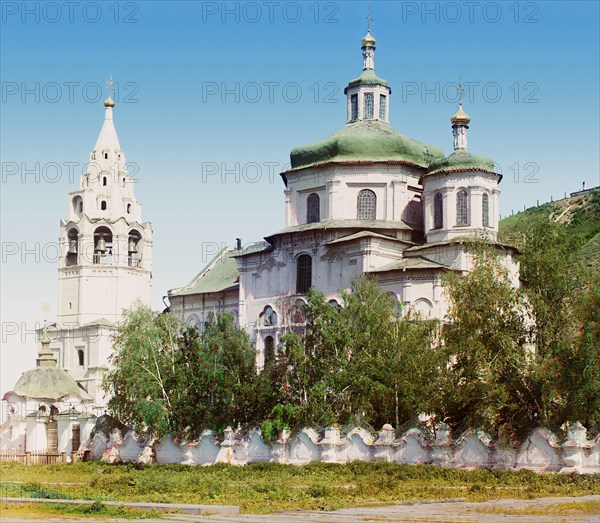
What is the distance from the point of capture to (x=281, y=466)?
30109mm

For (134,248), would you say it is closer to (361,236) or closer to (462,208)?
(361,236)

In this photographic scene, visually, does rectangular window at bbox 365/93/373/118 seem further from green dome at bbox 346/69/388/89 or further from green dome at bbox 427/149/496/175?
green dome at bbox 427/149/496/175

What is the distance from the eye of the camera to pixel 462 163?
43.9m

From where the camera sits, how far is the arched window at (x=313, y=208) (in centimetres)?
4706

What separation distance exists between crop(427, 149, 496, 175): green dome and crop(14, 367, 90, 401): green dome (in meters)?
17.4

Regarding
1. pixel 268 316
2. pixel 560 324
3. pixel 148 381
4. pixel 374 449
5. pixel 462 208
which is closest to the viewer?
pixel 374 449

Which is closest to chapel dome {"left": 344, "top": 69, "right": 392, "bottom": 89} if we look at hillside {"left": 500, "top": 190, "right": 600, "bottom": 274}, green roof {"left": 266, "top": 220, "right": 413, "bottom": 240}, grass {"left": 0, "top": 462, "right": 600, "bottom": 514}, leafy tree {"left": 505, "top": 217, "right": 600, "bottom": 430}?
green roof {"left": 266, "top": 220, "right": 413, "bottom": 240}

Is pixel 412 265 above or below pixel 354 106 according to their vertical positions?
below

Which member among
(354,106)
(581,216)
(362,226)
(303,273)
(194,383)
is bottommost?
(194,383)

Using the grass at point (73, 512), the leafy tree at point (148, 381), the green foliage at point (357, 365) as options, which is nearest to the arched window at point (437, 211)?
the green foliage at point (357, 365)

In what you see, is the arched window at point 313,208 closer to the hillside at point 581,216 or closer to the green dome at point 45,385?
the green dome at point 45,385

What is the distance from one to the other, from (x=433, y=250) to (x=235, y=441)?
543 inches

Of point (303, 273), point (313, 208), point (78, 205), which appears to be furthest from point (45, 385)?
point (78, 205)

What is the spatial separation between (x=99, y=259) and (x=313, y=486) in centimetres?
4234
